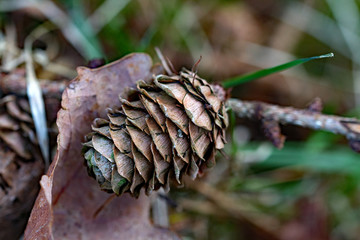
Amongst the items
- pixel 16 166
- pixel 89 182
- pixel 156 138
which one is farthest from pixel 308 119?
pixel 16 166

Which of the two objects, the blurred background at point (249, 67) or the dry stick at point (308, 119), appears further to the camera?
the blurred background at point (249, 67)

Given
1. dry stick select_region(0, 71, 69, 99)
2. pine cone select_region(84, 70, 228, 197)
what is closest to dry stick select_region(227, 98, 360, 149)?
pine cone select_region(84, 70, 228, 197)

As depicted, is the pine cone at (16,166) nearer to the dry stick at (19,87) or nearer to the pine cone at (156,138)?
the dry stick at (19,87)

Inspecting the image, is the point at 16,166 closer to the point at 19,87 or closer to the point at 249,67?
the point at 19,87

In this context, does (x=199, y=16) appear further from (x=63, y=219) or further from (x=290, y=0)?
(x=63, y=219)

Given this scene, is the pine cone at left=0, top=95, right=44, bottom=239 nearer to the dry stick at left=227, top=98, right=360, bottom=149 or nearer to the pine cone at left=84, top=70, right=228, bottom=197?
the pine cone at left=84, top=70, right=228, bottom=197

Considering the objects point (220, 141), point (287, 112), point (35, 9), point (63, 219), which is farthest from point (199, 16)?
point (63, 219)

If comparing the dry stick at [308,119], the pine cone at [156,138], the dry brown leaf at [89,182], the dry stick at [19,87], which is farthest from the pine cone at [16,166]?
the dry stick at [308,119]
